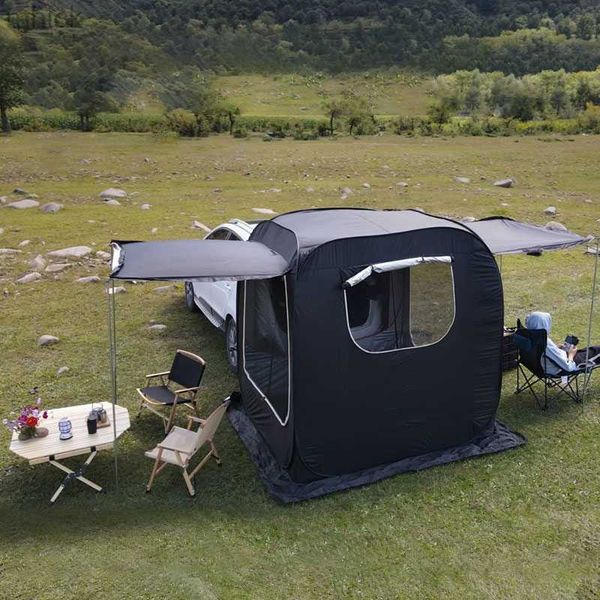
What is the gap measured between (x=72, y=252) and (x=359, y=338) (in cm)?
943

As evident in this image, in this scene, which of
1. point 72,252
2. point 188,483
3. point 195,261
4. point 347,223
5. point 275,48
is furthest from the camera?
point 275,48

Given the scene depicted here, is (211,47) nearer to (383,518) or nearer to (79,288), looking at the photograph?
(79,288)

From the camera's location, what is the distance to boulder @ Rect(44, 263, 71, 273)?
41.9ft

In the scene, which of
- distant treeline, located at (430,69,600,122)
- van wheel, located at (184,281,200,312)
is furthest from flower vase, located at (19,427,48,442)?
distant treeline, located at (430,69,600,122)

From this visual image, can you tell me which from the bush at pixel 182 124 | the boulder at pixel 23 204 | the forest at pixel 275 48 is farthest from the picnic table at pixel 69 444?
the forest at pixel 275 48

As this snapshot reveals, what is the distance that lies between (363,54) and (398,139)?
264 ft

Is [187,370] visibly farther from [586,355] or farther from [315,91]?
[315,91]

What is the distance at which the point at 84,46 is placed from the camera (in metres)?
61.1

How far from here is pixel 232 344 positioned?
8.30m

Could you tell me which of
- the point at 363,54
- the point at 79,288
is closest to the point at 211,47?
the point at 363,54

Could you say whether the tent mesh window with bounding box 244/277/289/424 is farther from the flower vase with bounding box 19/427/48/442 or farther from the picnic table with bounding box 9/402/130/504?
the flower vase with bounding box 19/427/48/442

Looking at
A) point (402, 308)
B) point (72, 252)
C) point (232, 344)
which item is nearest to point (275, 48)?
point (72, 252)

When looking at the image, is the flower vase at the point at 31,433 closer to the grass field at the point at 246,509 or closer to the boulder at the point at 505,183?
the grass field at the point at 246,509

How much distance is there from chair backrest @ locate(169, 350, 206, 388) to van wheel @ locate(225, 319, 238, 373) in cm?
105
